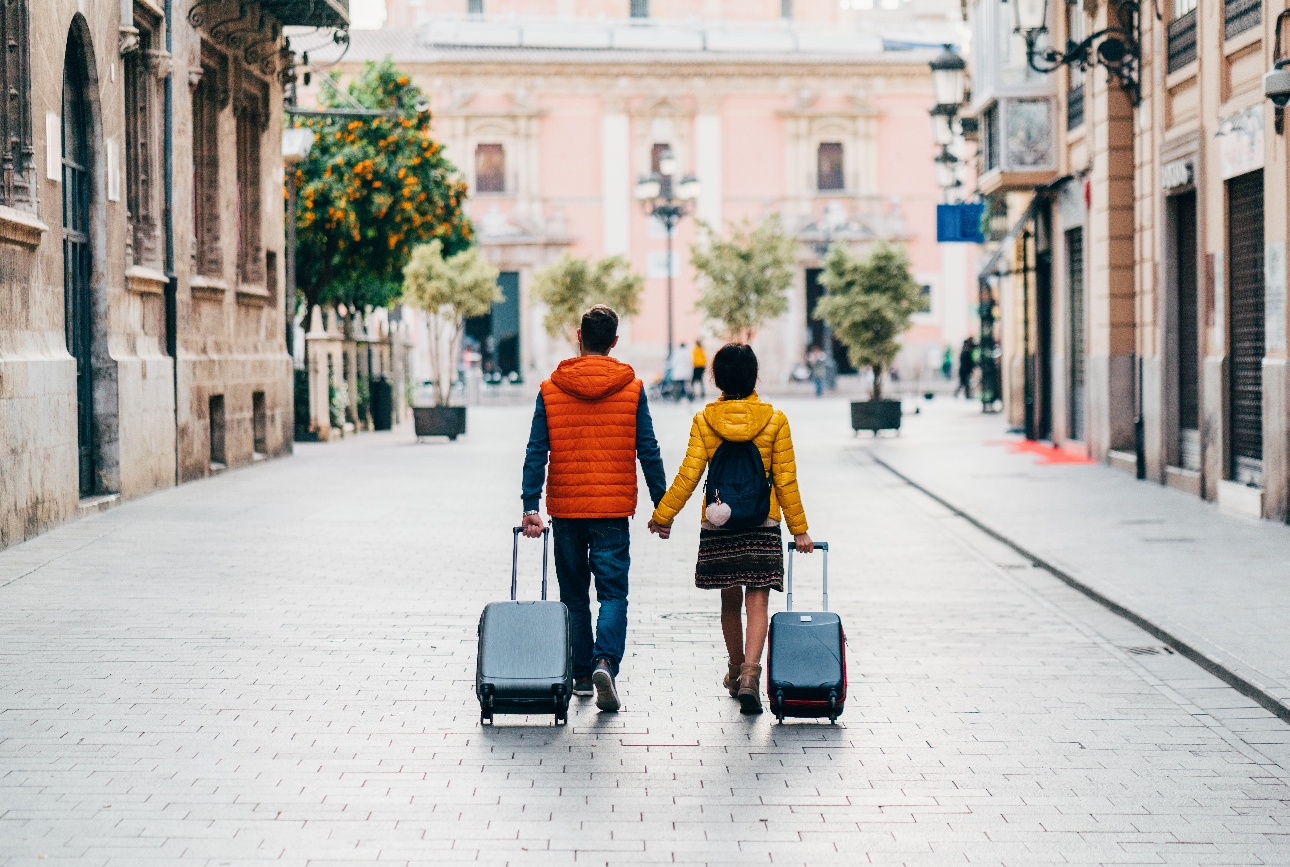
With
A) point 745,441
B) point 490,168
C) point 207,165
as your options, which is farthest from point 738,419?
point 490,168

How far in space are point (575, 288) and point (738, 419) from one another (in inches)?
1580

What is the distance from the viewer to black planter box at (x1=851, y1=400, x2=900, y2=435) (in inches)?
1105

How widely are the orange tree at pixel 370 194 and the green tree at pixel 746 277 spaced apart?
637 inches

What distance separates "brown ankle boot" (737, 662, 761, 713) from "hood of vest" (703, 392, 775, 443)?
0.96 meters

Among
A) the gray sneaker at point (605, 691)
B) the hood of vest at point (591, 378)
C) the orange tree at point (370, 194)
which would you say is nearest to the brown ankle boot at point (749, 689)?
the gray sneaker at point (605, 691)

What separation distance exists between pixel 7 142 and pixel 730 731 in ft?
29.0

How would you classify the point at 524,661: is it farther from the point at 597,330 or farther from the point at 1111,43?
the point at 1111,43

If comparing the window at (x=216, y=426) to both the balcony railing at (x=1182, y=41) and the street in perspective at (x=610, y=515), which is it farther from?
the balcony railing at (x=1182, y=41)

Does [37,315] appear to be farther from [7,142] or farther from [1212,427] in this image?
[1212,427]

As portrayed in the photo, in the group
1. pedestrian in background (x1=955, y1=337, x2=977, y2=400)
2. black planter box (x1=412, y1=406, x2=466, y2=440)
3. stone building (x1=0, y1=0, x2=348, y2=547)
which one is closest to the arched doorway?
stone building (x1=0, y1=0, x2=348, y2=547)

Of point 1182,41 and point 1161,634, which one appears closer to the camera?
point 1161,634

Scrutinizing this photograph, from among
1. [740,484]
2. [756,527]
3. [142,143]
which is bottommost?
[756,527]

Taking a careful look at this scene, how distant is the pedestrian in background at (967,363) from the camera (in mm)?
44772

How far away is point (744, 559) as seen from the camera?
7.07 metres
